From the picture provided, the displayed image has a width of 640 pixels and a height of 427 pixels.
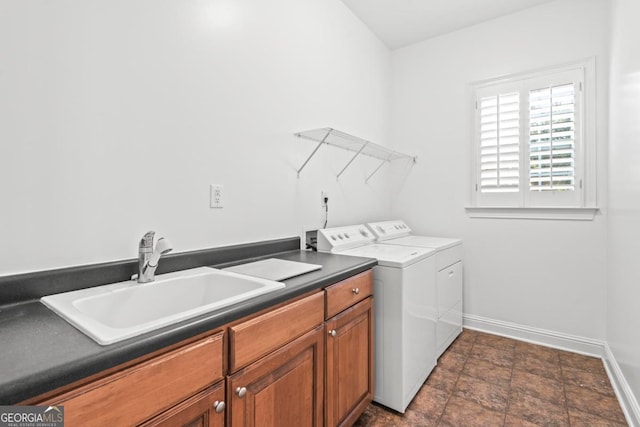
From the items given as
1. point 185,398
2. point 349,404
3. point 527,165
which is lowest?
point 349,404

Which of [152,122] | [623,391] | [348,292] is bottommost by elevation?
[623,391]

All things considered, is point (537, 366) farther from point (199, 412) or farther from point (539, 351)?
point (199, 412)

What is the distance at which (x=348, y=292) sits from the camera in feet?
4.87

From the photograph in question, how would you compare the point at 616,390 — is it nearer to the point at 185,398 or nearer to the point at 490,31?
the point at 185,398

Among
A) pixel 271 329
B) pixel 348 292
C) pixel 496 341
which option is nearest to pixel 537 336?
pixel 496 341

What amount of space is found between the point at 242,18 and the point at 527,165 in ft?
7.87

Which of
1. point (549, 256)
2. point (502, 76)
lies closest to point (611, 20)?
point (502, 76)

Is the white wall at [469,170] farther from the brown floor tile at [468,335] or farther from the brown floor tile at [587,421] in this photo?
the brown floor tile at [587,421]

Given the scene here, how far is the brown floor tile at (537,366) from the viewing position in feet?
6.82

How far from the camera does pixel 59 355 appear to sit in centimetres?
62

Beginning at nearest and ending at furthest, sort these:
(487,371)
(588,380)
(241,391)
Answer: (241,391), (588,380), (487,371)

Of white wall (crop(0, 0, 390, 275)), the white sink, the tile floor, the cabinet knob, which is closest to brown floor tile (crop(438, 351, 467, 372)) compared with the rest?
the tile floor

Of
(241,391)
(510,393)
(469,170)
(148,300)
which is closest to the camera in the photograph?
(241,391)

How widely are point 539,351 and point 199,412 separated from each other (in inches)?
104
